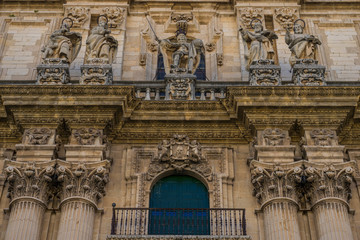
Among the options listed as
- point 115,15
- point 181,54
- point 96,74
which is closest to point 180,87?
point 181,54

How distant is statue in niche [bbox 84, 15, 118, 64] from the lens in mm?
15695

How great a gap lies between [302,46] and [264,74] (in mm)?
1459

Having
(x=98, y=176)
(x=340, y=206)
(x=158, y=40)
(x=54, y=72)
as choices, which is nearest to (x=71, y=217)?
(x=98, y=176)

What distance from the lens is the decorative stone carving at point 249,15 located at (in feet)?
59.8

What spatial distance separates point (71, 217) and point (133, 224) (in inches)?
50.4

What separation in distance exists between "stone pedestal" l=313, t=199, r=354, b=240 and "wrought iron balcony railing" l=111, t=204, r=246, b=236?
150cm

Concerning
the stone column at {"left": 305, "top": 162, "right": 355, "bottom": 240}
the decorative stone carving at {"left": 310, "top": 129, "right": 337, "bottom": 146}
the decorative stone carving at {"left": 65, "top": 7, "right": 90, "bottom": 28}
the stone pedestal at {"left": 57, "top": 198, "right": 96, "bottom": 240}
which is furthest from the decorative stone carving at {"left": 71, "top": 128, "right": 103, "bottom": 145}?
the decorative stone carving at {"left": 65, "top": 7, "right": 90, "bottom": 28}

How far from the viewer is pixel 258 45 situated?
16.0 metres

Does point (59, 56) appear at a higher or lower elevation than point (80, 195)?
higher

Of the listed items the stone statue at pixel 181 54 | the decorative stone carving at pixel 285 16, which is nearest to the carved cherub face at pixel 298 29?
the decorative stone carving at pixel 285 16

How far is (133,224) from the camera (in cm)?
1299

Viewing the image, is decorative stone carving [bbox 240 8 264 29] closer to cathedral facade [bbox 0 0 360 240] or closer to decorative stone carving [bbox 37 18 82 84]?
cathedral facade [bbox 0 0 360 240]

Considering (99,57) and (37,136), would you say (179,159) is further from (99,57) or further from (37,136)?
(99,57)

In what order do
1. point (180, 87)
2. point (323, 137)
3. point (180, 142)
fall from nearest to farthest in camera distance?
point (323, 137), point (180, 142), point (180, 87)
